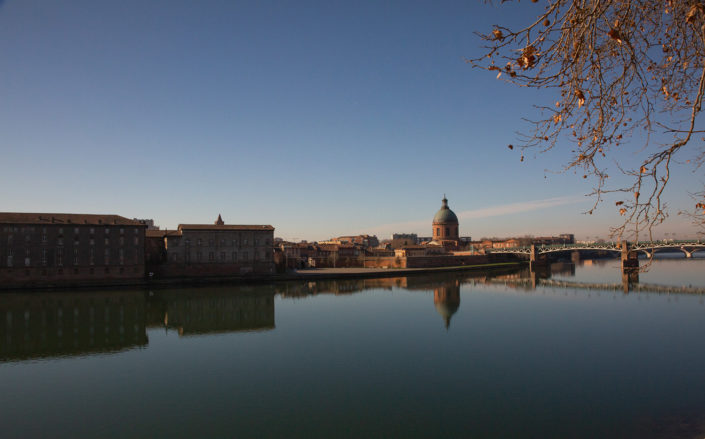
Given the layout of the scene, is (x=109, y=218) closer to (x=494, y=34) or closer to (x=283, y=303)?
(x=283, y=303)

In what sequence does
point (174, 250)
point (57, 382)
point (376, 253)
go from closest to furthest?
point (57, 382) < point (174, 250) < point (376, 253)

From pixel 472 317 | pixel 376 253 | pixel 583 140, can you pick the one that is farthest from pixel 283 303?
pixel 376 253

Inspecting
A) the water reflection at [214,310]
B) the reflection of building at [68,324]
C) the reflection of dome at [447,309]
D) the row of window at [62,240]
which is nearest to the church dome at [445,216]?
the water reflection at [214,310]

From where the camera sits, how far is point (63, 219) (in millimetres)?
40250

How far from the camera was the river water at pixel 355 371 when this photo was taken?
10.2 m

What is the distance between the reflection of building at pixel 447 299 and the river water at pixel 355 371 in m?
0.42

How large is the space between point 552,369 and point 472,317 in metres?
10.9

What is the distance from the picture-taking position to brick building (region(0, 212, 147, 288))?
37500 millimetres

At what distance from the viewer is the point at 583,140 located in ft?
16.3

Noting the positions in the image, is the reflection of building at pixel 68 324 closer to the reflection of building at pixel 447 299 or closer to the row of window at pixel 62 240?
the row of window at pixel 62 240

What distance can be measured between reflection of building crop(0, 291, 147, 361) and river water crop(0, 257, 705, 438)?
128mm

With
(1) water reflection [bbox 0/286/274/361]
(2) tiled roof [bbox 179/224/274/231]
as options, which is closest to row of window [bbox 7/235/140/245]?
(2) tiled roof [bbox 179/224/274/231]

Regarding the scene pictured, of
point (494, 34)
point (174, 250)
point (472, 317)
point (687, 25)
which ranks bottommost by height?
point (472, 317)

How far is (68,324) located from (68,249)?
19591 mm
